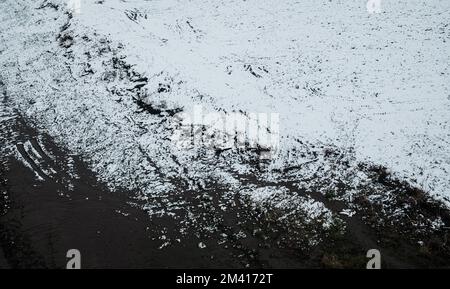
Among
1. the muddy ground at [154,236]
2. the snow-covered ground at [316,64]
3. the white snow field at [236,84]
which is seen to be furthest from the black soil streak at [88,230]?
the snow-covered ground at [316,64]

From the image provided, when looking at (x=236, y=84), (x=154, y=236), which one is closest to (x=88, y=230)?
(x=154, y=236)

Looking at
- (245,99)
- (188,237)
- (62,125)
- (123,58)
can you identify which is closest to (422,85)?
(245,99)

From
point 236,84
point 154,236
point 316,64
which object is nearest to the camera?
point 154,236

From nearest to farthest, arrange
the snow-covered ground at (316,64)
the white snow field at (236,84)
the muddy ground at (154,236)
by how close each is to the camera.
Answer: the muddy ground at (154,236), the white snow field at (236,84), the snow-covered ground at (316,64)

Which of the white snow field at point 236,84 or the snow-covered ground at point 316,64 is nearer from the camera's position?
the white snow field at point 236,84

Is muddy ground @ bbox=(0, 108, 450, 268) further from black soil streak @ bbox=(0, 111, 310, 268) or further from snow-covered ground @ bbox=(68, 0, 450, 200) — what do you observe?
snow-covered ground @ bbox=(68, 0, 450, 200)

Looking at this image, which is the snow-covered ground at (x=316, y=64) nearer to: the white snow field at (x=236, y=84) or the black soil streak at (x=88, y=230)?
the white snow field at (x=236, y=84)

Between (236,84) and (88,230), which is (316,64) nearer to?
(236,84)

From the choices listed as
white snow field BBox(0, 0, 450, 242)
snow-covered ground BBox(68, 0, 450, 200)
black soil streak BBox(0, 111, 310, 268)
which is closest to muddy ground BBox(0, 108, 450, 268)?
black soil streak BBox(0, 111, 310, 268)
